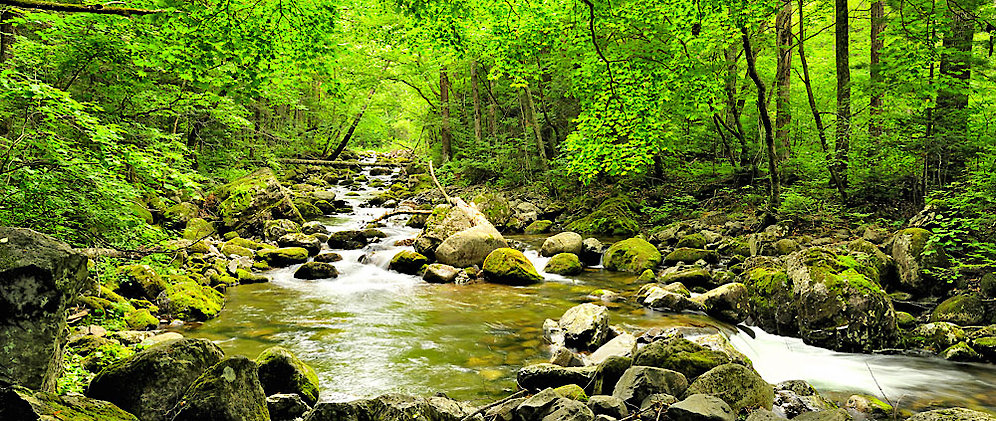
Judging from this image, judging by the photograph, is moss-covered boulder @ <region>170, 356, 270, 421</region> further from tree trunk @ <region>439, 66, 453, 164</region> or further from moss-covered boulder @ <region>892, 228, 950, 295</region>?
tree trunk @ <region>439, 66, 453, 164</region>

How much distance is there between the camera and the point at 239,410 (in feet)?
12.4

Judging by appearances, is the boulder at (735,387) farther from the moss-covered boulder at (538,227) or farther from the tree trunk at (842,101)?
the moss-covered boulder at (538,227)

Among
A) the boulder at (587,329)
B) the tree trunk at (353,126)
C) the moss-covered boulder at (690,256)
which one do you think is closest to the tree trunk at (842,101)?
the moss-covered boulder at (690,256)

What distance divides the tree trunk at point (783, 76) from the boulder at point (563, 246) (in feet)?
22.6

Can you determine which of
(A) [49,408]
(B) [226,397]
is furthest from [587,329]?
(A) [49,408]

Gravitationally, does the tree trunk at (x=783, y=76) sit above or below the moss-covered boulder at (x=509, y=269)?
above

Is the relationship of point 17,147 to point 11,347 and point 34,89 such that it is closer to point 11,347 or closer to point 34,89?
point 34,89

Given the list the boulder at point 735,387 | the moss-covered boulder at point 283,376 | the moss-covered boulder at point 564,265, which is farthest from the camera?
the moss-covered boulder at point 564,265

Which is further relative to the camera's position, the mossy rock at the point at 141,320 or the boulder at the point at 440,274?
the boulder at the point at 440,274

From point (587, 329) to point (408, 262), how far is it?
21.8 ft

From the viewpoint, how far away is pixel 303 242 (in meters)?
14.5

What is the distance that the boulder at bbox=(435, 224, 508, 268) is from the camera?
1280 centimetres

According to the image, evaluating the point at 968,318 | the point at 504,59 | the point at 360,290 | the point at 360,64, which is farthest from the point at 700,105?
the point at 360,64

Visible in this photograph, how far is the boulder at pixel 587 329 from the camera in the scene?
7.10 m
